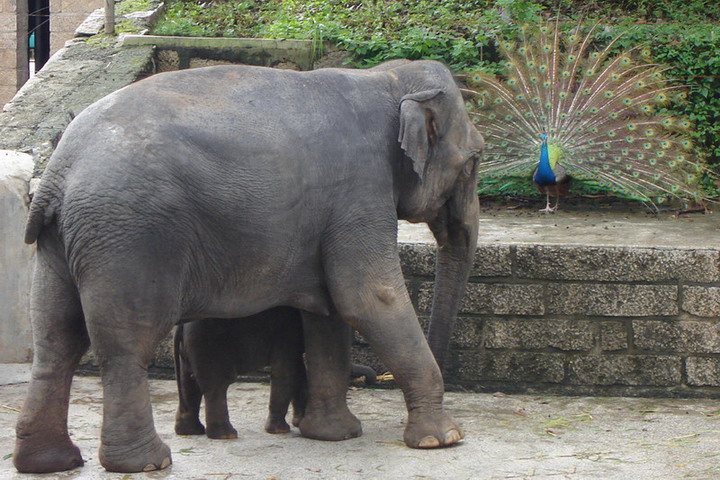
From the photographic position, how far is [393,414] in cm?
629

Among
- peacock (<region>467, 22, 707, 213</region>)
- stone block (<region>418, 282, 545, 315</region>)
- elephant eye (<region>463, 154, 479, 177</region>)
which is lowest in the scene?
stone block (<region>418, 282, 545, 315</region>)

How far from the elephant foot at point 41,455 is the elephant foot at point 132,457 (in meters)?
0.19

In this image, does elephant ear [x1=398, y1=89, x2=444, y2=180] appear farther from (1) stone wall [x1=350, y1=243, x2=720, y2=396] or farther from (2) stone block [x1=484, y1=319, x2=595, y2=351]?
(2) stone block [x1=484, y1=319, x2=595, y2=351]

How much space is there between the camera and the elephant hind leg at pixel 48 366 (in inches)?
193

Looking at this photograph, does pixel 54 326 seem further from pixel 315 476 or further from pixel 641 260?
pixel 641 260

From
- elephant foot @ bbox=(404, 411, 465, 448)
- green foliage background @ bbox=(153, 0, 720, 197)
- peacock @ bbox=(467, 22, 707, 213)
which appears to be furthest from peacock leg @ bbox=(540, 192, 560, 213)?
elephant foot @ bbox=(404, 411, 465, 448)

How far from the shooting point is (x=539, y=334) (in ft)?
21.8

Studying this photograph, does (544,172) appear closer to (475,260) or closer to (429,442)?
(475,260)

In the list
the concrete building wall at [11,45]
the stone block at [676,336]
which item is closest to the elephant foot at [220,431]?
the stone block at [676,336]

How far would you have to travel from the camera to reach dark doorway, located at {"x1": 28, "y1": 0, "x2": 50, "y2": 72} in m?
15.9

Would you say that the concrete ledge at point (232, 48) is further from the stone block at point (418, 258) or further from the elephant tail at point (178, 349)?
the elephant tail at point (178, 349)

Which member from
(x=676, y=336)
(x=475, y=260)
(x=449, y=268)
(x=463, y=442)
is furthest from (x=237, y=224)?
(x=676, y=336)

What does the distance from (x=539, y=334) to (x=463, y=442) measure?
1218mm

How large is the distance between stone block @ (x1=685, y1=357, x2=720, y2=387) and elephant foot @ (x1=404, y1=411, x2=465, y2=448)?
68.9 inches
